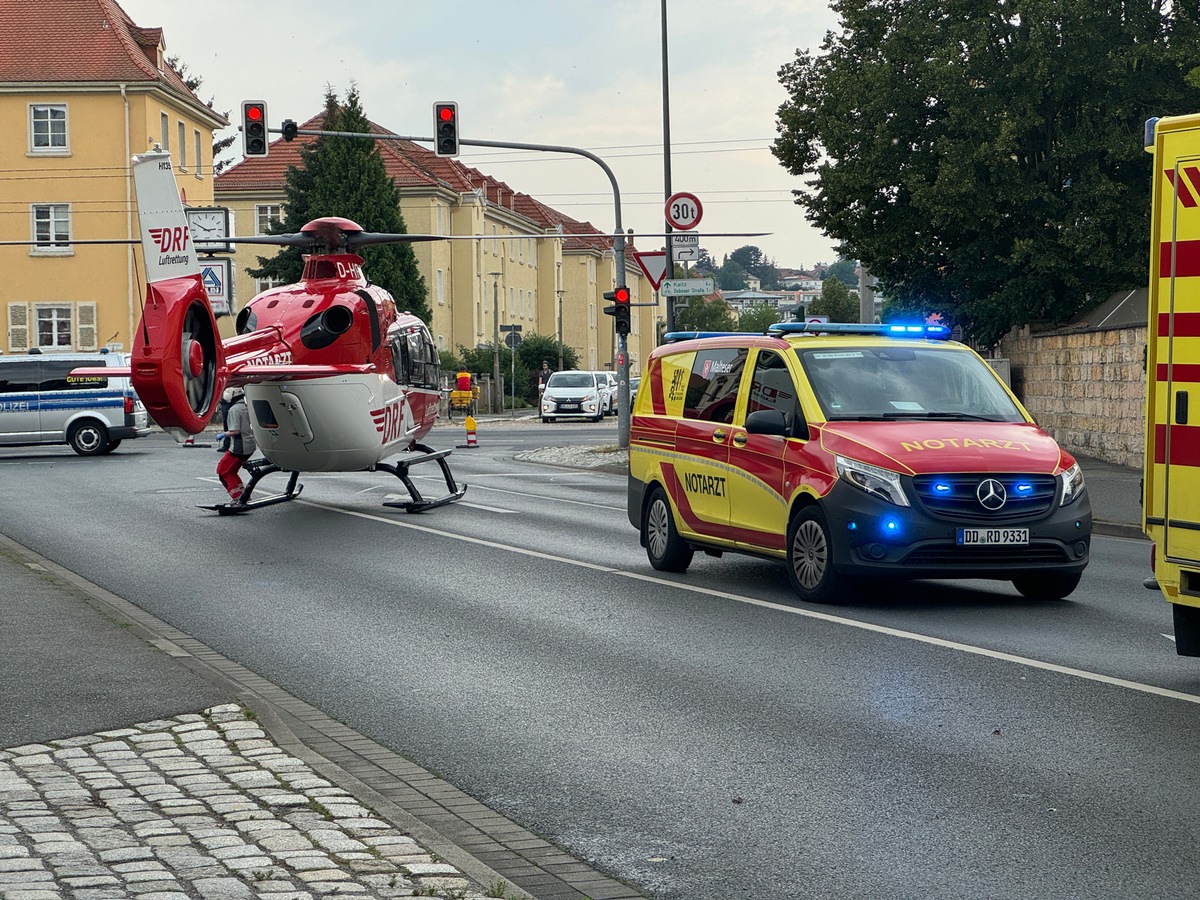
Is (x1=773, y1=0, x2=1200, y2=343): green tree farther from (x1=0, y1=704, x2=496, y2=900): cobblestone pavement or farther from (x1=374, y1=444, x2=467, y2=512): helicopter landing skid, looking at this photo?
(x1=0, y1=704, x2=496, y2=900): cobblestone pavement

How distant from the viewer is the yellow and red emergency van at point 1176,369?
8492 mm

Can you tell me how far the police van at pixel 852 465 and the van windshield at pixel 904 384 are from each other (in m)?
0.01

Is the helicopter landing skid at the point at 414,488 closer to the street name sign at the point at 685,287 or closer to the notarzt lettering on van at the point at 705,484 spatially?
the street name sign at the point at 685,287

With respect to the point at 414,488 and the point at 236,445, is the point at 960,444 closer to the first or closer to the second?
the point at 414,488

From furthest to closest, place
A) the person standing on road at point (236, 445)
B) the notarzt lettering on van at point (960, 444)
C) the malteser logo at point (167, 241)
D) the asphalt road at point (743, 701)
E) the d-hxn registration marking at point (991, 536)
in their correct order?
the person standing on road at point (236, 445), the malteser logo at point (167, 241), the notarzt lettering on van at point (960, 444), the d-hxn registration marking at point (991, 536), the asphalt road at point (743, 701)

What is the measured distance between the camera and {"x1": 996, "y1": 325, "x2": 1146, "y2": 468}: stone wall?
28.0 meters

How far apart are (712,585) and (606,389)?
153 feet

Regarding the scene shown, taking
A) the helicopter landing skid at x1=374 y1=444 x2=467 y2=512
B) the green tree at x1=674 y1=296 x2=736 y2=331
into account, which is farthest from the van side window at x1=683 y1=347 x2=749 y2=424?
the green tree at x1=674 y1=296 x2=736 y2=331

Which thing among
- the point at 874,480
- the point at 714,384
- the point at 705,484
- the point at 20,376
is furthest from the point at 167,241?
the point at 20,376

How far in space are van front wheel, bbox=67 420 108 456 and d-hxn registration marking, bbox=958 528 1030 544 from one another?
96.5 ft

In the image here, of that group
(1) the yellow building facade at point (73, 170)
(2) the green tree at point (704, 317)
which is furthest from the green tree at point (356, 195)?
(2) the green tree at point (704, 317)

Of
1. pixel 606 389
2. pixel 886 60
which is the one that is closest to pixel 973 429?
pixel 886 60

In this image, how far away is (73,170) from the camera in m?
59.8

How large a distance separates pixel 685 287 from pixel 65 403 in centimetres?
1559
